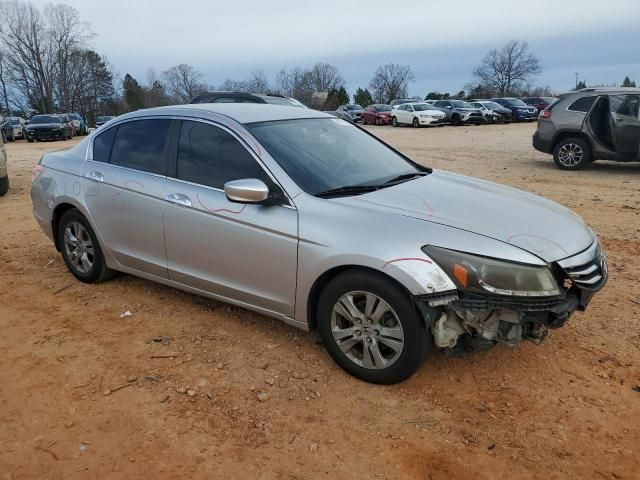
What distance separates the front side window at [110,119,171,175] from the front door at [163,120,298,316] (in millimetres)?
216

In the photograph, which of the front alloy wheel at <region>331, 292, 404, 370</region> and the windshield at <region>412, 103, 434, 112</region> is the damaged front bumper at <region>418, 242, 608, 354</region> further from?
the windshield at <region>412, 103, 434, 112</region>

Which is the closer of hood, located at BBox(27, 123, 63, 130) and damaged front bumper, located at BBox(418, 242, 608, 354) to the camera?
damaged front bumper, located at BBox(418, 242, 608, 354)

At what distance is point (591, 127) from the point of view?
35.9ft

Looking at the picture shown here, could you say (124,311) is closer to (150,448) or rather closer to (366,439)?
(150,448)

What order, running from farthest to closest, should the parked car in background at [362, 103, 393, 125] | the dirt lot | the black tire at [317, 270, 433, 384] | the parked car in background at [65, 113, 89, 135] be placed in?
the parked car in background at [362, 103, 393, 125], the parked car in background at [65, 113, 89, 135], the black tire at [317, 270, 433, 384], the dirt lot

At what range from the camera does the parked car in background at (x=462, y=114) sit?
31.0 metres

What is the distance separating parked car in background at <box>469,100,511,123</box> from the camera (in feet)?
103

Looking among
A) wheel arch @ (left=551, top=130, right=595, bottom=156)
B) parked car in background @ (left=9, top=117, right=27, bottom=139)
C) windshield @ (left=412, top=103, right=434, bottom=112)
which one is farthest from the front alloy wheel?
parked car in background @ (left=9, top=117, right=27, bottom=139)

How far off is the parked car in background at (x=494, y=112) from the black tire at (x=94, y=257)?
29938 millimetres

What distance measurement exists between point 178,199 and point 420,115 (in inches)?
1119

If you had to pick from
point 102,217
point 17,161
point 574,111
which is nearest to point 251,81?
point 17,161

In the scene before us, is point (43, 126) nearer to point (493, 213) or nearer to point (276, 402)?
point (276, 402)

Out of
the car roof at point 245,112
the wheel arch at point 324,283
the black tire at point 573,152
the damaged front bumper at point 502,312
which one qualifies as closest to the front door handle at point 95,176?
the car roof at point 245,112

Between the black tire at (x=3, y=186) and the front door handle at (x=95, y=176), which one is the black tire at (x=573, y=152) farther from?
the black tire at (x=3, y=186)
